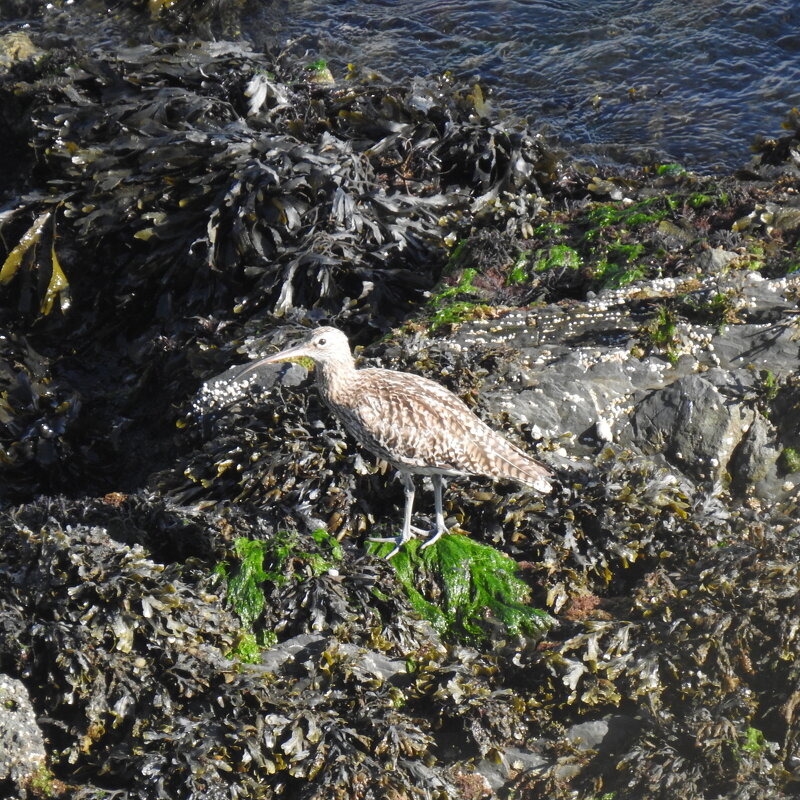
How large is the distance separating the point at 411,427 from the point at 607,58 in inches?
266

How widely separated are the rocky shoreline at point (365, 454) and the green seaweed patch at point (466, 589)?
0.05 ft

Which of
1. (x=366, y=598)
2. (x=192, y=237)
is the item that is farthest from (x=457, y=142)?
(x=366, y=598)

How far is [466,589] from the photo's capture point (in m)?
4.06

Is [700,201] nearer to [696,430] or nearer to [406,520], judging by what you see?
[696,430]

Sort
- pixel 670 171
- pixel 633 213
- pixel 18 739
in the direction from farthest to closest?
1. pixel 670 171
2. pixel 633 213
3. pixel 18 739

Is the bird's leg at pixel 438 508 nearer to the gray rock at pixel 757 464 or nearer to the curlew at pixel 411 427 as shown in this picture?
the curlew at pixel 411 427

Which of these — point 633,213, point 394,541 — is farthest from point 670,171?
point 394,541

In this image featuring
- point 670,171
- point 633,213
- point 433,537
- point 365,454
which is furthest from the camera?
point 670,171

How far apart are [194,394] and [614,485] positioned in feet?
7.66

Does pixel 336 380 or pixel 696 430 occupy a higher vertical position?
pixel 336 380

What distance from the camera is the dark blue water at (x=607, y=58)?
27.5ft

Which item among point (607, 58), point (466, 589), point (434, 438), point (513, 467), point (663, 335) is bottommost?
point (466, 589)

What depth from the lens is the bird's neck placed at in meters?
4.27

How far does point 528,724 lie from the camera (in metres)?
3.54
